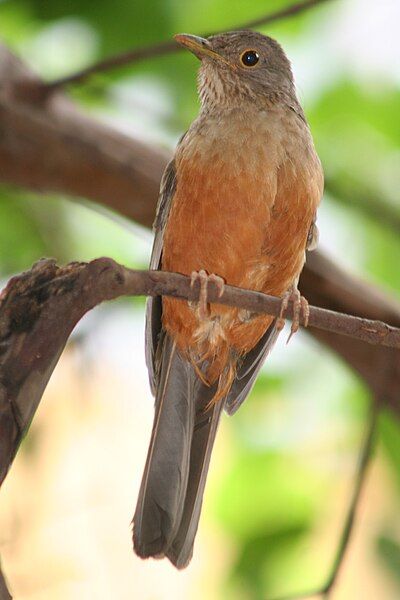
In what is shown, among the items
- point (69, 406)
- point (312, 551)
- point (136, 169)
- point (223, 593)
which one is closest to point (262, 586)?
point (223, 593)

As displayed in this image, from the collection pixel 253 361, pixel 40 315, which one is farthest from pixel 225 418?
pixel 40 315

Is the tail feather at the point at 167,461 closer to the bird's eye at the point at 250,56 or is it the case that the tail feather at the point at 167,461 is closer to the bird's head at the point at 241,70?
the bird's head at the point at 241,70

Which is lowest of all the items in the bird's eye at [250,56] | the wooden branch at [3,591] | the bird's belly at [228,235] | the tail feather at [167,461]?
the wooden branch at [3,591]

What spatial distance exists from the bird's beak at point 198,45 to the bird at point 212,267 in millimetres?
16

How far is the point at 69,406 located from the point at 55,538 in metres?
0.84

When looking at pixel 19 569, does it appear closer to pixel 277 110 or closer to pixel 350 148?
pixel 277 110

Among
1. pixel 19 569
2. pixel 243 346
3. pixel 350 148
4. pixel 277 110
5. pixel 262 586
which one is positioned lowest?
pixel 19 569

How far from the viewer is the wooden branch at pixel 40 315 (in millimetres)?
2918

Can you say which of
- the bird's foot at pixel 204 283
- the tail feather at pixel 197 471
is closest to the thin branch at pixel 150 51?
the bird's foot at pixel 204 283

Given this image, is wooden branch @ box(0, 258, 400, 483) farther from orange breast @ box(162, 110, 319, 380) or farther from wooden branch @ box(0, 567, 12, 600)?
orange breast @ box(162, 110, 319, 380)

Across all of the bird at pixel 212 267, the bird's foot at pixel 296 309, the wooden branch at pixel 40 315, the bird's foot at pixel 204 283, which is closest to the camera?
the wooden branch at pixel 40 315

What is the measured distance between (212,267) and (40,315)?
1.34 metres

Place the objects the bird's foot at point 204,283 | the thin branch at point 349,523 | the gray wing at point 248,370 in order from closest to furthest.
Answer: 1. the bird's foot at point 204,283
2. the thin branch at point 349,523
3. the gray wing at point 248,370

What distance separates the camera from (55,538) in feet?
17.4
